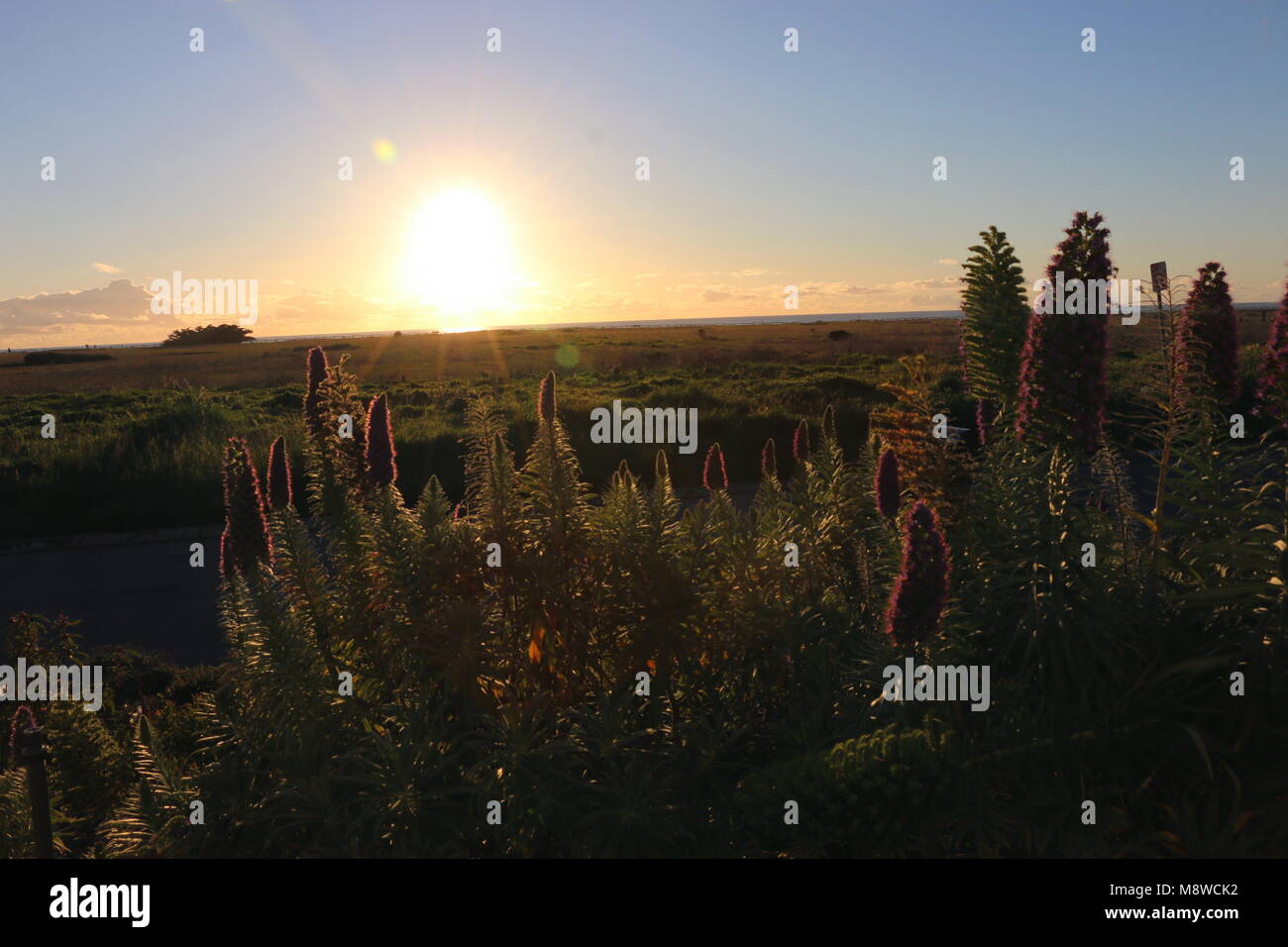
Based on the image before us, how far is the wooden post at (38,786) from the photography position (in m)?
2.64

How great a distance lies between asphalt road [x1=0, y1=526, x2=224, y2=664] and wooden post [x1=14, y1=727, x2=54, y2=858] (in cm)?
574

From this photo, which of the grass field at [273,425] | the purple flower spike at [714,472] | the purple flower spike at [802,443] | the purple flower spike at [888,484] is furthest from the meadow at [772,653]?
the purple flower spike at [802,443]

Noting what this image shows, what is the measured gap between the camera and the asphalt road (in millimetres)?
8867

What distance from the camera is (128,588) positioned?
34.6 ft

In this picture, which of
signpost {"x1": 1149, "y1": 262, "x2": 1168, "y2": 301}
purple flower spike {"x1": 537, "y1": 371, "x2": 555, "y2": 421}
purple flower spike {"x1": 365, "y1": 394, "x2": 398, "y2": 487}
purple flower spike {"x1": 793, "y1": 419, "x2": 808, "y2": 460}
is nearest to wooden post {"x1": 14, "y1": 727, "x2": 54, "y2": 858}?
purple flower spike {"x1": 365, "y1": 394, "x2": 398, "y2": 487}

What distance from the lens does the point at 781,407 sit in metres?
21.7

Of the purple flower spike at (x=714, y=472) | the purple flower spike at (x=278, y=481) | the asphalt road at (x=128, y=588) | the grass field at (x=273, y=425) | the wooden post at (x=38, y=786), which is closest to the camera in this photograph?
the wooden post at (x=38, y=786)

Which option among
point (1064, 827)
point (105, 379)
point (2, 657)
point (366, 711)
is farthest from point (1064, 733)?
point (105, 379)

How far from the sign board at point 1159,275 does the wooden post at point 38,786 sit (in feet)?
14.8

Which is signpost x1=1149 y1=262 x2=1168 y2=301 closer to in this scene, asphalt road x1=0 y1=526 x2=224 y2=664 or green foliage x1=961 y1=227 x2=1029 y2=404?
green foliage x1=961 y1=227 x2=1029 y2=404

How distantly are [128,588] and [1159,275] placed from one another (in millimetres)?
11217

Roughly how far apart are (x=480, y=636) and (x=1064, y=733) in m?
1.99

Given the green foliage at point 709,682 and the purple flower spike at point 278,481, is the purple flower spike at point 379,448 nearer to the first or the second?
the green foliage at point 709,682
